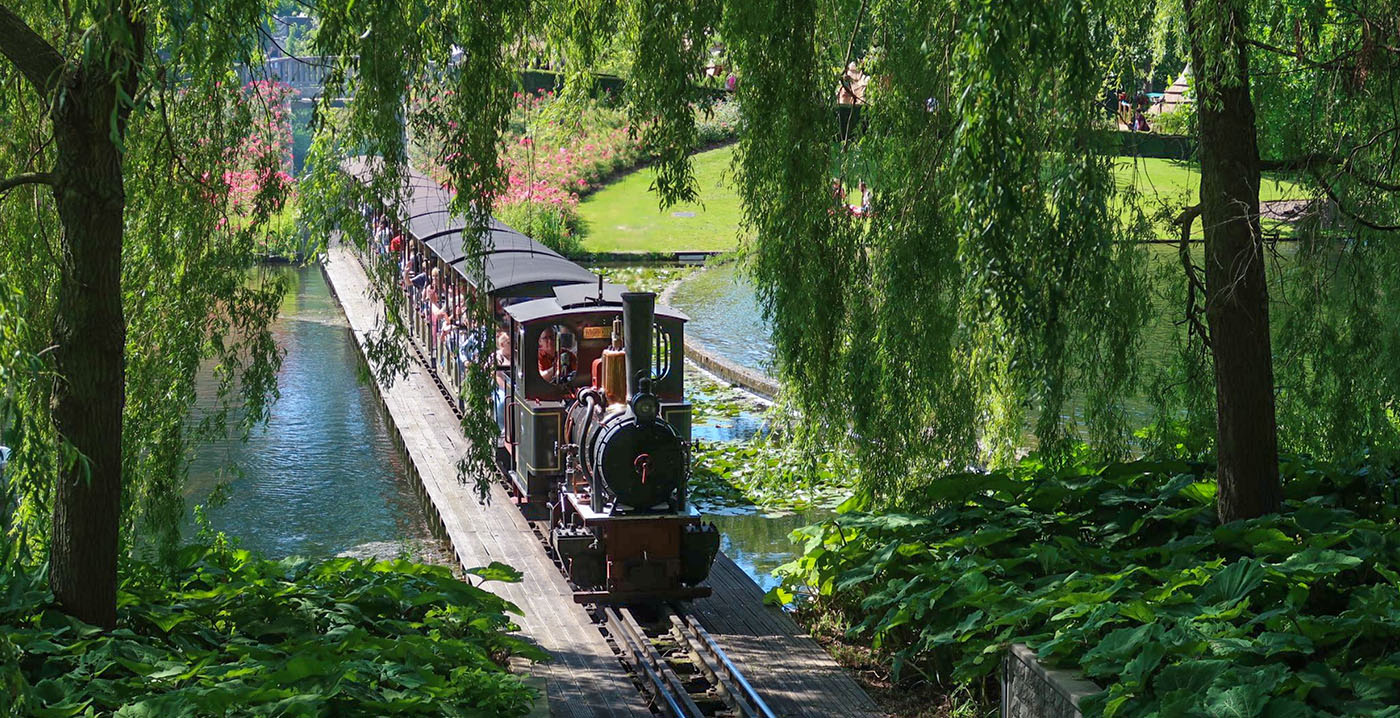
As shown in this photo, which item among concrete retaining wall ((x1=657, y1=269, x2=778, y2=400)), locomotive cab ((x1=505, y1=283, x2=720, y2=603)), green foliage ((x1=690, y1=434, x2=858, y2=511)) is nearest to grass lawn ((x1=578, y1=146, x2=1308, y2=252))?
concrete retaining wall ((x1=657, y1=269, x2=778, y2=400))

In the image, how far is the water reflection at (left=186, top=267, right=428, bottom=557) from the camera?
1603cm

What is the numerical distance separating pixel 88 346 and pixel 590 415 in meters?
5.61

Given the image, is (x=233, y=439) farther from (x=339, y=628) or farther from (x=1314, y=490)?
(x=1314, y=490)

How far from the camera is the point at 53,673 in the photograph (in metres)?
6.91

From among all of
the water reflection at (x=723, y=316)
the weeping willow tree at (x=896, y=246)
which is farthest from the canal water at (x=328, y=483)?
the water reflection at (x=723, y=316)

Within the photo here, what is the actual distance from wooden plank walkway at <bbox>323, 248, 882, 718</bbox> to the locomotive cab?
38 centimetres

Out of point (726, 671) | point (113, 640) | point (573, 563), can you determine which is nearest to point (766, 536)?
point (573, 563)

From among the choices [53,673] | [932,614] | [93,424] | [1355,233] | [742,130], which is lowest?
[932,614]

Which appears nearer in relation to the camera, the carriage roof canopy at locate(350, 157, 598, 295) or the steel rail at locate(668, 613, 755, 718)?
the steel rail at locate(668, 613, 755, 718)

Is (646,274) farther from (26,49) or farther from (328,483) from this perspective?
(26,49)

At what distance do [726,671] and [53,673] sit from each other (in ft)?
15.6

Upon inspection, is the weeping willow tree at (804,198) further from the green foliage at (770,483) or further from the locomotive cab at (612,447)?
the green foliage at (770,483)

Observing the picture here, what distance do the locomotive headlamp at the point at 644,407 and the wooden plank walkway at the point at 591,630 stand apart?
174 centimetres

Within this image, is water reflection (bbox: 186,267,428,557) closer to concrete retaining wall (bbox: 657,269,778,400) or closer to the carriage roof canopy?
the carriage roof canopy
